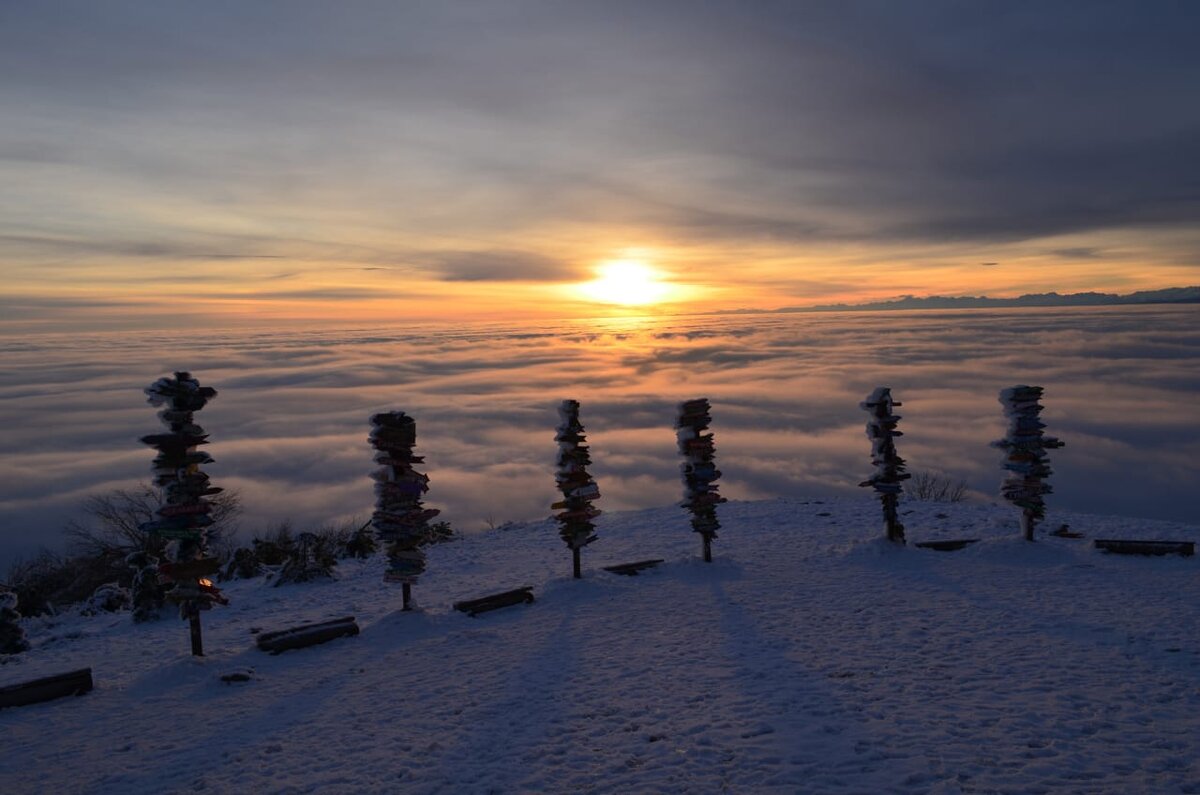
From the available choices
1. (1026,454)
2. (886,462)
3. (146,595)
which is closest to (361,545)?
(146,595)

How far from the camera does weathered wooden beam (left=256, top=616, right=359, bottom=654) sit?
1546 cm

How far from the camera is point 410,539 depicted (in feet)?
59.5

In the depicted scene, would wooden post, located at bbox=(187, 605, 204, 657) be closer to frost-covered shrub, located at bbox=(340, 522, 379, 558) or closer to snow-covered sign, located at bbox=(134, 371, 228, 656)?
snow-covered sign, located at bbox=(134, 371, 228, 656)

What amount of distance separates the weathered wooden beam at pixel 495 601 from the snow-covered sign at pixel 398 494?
64.4 inches

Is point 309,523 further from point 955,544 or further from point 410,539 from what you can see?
point 955,544

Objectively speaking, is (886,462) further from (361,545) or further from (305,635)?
(361,545)

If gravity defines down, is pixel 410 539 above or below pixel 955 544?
above

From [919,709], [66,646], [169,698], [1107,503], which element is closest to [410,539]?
[169,698]

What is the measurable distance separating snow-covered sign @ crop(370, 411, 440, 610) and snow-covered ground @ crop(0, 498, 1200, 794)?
1475 mm

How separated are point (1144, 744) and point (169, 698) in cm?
1651

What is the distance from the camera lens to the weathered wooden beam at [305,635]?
1546 cm

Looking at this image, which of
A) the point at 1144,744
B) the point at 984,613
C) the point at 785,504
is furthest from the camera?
the point at 785,504

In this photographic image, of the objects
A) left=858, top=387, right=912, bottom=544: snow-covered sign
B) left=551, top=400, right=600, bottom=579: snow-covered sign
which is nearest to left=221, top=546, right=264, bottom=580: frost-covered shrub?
left=551, top=400, right=600, bottom=579: snow-covered sign

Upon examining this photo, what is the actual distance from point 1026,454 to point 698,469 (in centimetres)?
1043
